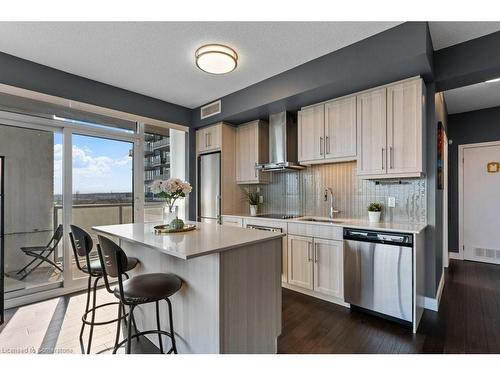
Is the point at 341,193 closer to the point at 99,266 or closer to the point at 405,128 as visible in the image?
the point at 405,128

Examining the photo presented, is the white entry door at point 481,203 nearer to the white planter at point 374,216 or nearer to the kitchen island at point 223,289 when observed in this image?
the white planter at point 374,216

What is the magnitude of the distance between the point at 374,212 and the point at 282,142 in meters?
1.49

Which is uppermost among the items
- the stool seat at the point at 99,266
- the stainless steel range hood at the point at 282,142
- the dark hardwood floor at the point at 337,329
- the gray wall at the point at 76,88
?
the gray wall at the point at 76,88

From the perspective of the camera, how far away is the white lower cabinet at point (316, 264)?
2.73 m

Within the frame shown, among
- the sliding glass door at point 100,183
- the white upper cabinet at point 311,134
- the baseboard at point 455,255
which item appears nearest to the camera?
the white upper cabinet at point 311,134

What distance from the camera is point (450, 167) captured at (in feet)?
15.1

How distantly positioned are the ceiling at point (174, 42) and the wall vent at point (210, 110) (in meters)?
0.76

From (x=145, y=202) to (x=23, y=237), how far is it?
1454 millimetres

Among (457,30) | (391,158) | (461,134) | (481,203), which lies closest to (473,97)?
(461,134)

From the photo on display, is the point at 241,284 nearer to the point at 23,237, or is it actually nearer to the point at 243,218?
the point at 243,218

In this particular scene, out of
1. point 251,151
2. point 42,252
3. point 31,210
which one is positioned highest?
point 251,151

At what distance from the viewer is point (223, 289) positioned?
60.9 inches

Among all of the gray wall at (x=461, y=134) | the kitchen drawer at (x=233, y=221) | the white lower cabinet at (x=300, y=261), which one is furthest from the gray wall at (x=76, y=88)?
the gray wall at (x=461, y=134)
